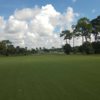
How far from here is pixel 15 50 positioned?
102188mm

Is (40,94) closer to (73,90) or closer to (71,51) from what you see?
(73,90)

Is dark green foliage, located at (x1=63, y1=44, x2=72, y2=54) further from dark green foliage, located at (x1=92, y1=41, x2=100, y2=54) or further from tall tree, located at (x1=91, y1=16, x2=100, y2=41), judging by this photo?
dark green foliage, located at (x1=92, y1=41, x2=100, y2=54)

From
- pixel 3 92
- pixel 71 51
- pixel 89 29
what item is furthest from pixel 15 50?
pixel 3 92

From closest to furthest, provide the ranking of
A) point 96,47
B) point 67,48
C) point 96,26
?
point 96,47, point 96,26, point 67,48

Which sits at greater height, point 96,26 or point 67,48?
point 96,26

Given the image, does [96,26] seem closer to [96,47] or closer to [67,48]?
[96,47]

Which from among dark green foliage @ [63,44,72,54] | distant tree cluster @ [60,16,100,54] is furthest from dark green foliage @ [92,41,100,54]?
dark green foliage @ [63,44,72,54]

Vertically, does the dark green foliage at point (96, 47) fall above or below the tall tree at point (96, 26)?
below

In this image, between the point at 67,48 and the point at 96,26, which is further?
the point at 67,48

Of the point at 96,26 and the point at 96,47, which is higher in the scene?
the point at 96,26

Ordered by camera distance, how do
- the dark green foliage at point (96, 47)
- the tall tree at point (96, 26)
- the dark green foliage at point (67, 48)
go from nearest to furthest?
the dark green foliage at point (96, 47)
the tall tree at point (96, 26)
the dark green foliage at point (67, 48)

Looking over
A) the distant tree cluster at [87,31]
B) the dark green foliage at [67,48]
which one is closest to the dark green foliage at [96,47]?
the distant tree cluster at [87,31]

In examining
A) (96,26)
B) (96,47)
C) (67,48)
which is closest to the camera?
(96,47)

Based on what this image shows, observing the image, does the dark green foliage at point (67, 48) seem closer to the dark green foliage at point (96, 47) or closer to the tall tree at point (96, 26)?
the tall tree at point (96, 26)
